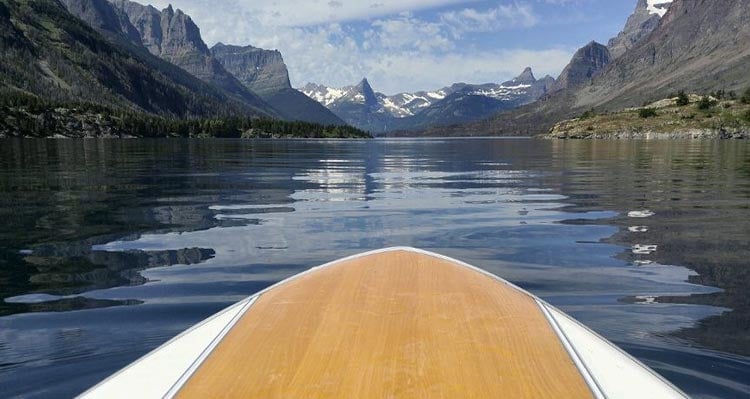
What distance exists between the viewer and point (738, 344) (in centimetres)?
711

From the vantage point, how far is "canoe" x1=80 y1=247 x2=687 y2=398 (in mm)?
3885

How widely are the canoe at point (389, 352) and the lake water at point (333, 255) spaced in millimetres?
1918

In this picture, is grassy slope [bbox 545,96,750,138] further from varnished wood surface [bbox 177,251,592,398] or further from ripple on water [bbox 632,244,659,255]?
varnished wood surface [bbox 177,251,592,398]

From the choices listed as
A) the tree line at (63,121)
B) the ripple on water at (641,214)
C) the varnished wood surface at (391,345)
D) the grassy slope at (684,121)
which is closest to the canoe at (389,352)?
the varnished wood surface at (391,345)

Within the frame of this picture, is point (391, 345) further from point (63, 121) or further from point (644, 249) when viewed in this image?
point (63, 121)

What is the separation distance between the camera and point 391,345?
14.7 ft

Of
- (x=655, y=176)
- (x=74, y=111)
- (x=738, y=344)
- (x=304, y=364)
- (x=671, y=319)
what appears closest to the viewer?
(x=304, y=364)

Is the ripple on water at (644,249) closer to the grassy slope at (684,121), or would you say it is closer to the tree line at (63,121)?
the grassy slope at (684,121)

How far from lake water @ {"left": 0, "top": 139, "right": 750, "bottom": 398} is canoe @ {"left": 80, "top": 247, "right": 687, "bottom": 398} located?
6.29 feet

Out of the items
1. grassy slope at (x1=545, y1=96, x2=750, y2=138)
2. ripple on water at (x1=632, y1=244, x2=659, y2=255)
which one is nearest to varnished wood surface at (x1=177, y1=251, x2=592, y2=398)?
ripple on water at (x1=632, y1=244, x2=659, y2=255)

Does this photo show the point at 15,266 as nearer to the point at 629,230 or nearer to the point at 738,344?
the point at 738,344

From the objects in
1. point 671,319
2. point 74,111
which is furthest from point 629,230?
point 74,111

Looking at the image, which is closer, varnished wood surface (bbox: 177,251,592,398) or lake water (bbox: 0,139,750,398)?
varnished wood surface (bbox: 177,251,592,398)

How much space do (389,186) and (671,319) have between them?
19.2 m
